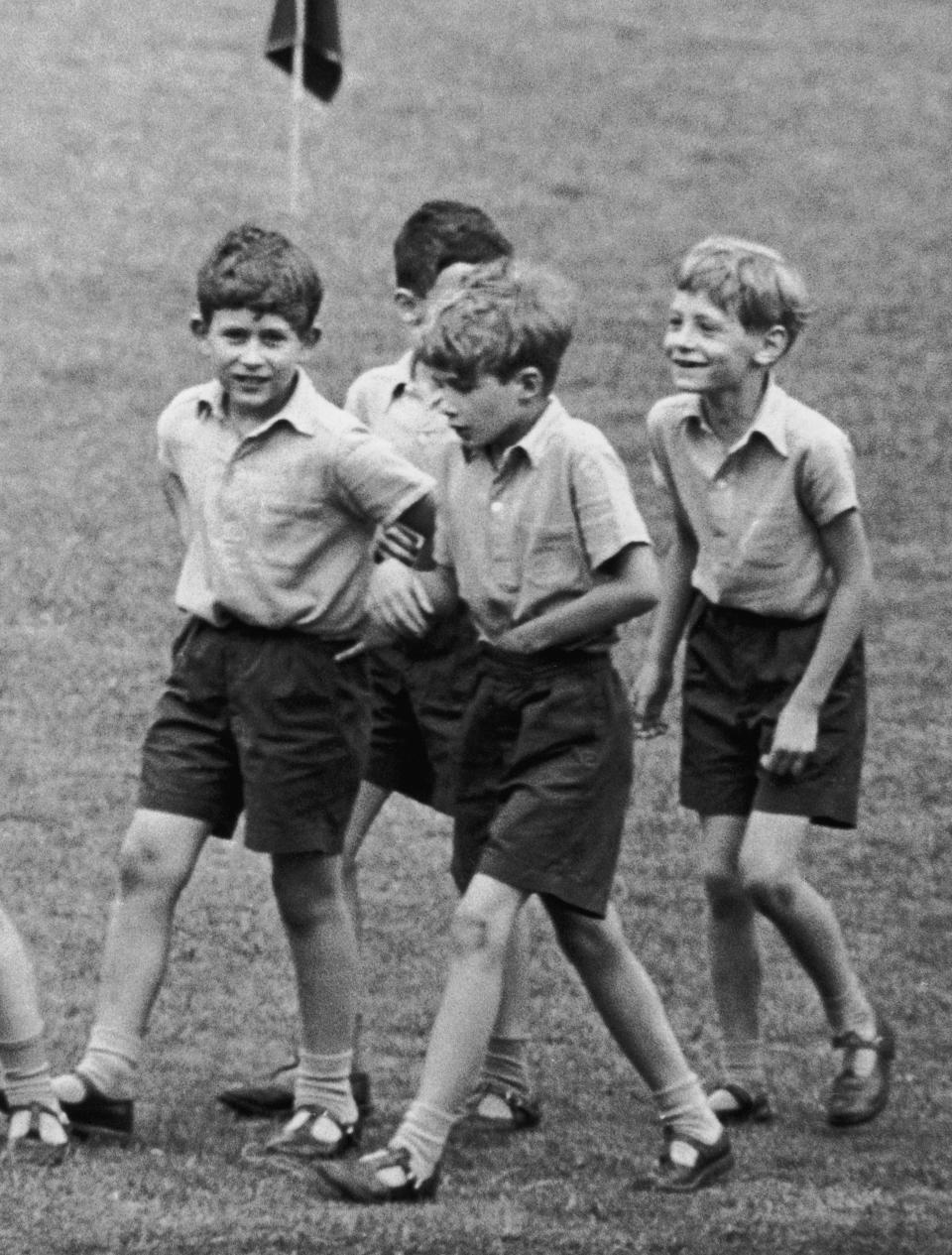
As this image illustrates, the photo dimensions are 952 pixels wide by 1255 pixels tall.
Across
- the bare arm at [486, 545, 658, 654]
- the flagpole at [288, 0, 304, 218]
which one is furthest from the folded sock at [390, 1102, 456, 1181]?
the flagpole at [288, 0, 304, 218]

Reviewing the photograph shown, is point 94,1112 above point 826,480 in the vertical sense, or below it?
below

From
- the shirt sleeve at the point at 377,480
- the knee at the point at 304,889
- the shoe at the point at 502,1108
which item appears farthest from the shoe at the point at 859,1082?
the shirt sleeve at the point at 377,480

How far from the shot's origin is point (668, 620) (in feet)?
22.8

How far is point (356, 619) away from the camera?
20.9 ft

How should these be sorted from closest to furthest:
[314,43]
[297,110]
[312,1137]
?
[312,1137]
[314,43]
[297,110]

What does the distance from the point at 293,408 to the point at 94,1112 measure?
1489 millimetres

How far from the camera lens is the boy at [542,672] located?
6004mm

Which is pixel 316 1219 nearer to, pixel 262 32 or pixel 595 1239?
pixel 595 1239

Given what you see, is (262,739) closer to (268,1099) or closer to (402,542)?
(402,542)

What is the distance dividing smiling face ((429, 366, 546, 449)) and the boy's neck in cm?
70

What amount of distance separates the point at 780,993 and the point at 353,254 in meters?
9.48

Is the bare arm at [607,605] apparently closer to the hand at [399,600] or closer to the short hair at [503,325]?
the hand at [399,600]

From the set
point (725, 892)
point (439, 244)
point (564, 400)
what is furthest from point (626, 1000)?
point (564, 400)

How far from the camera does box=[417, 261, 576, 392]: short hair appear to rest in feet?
19.7
